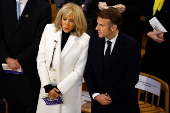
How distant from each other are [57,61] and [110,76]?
598 millimetres

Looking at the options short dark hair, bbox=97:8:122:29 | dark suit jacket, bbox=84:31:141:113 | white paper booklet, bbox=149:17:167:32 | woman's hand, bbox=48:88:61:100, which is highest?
short dark hair, bbox=97:8:122:29

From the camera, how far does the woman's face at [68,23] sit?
3.24 meters

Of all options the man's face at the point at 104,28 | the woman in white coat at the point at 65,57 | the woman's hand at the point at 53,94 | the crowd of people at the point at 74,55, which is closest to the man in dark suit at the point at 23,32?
the crowd of people at the point at 74,55

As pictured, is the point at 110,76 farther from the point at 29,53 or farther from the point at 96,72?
the point at 29,53

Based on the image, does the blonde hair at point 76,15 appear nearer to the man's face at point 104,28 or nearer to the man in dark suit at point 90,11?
the man's face at point 104,28

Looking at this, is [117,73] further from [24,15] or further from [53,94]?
[24,15]

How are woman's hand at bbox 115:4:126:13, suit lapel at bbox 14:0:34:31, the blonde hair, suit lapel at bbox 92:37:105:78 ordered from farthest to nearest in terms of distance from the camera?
woman's hand at bbox 115:4:126:13 < suit lapel at bbox 14:0:34:31 < the blonde hair < suit lapel at bbox 92:37:105:78

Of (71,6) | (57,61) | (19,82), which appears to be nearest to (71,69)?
(57,61)

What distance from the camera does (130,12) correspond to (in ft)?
13.9

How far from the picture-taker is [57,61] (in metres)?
3.32

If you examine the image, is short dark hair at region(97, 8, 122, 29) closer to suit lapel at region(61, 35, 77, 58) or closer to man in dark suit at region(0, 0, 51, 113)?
suit lapel at region(61, 35, 77, 58)

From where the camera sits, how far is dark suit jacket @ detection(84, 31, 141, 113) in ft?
10.1

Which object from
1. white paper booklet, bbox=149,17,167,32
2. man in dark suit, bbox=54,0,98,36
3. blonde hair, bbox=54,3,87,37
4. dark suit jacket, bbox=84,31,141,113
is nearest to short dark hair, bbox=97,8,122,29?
dark suit jacket, bbox=84,31,141,113

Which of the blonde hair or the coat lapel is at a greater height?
the blonde hair
